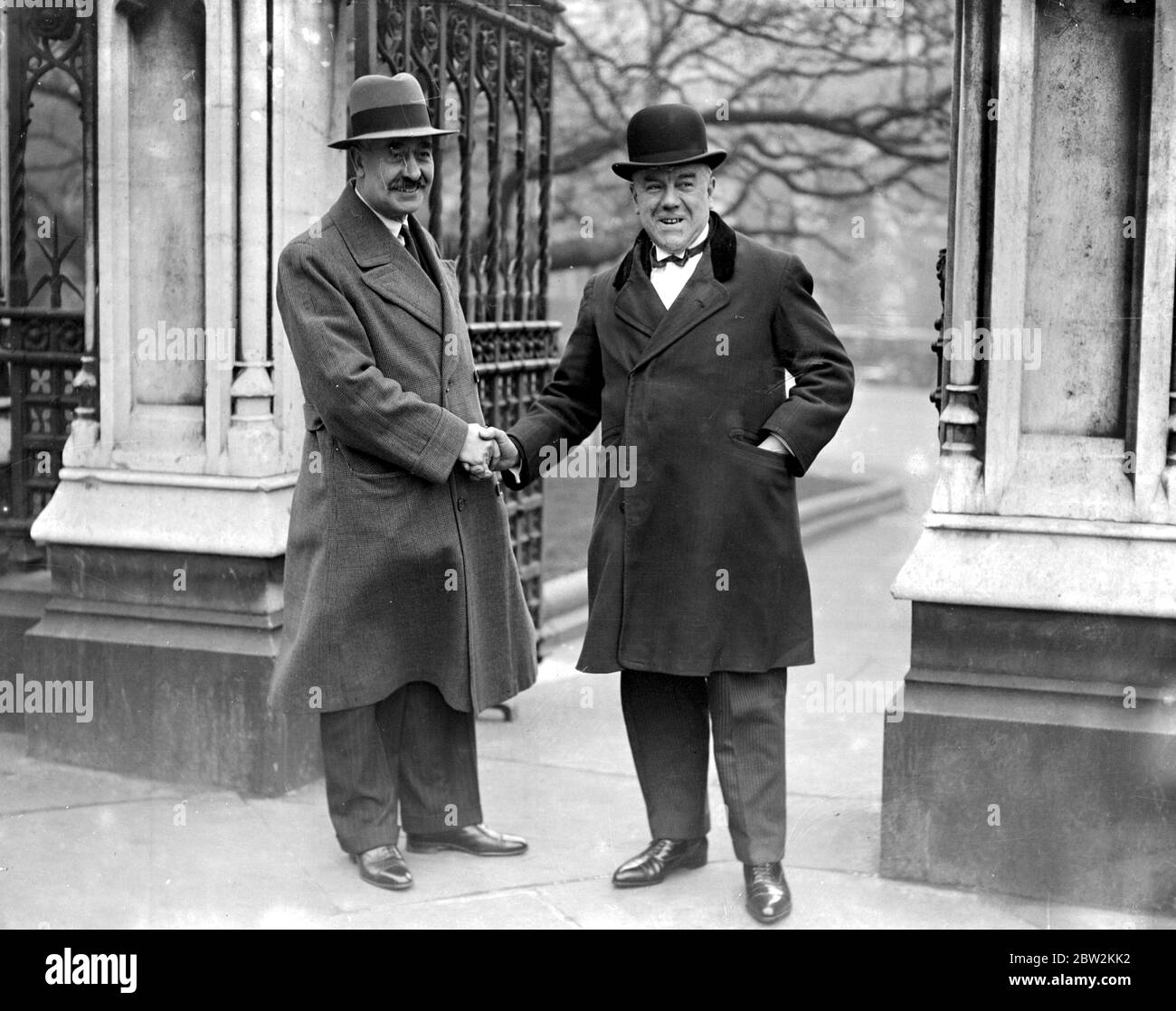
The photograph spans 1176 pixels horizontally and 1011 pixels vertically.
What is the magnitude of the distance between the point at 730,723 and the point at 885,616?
505 centimetres

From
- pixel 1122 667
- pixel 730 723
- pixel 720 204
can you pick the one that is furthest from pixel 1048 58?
pixel 720 204

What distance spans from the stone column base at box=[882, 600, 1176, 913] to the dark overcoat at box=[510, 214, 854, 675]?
18.9 inches

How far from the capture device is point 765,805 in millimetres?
4297

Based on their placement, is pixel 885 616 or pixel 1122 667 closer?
pixel 1122 667

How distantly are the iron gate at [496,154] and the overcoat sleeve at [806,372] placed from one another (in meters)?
2.03

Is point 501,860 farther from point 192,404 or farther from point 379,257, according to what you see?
point 192,404

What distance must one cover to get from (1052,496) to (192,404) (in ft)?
9.91

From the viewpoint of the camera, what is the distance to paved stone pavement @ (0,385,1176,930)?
168 inches

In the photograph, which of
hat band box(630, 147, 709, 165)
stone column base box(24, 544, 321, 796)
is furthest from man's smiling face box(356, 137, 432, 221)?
stone column base box(24, 544, 321, 796)

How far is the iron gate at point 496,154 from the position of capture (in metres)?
6.03

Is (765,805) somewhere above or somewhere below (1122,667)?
below

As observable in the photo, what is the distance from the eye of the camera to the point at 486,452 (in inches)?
176

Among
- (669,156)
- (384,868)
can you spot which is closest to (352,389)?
(669,156)

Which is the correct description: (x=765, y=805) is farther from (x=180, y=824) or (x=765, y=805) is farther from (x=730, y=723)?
(x=180, y=824)
